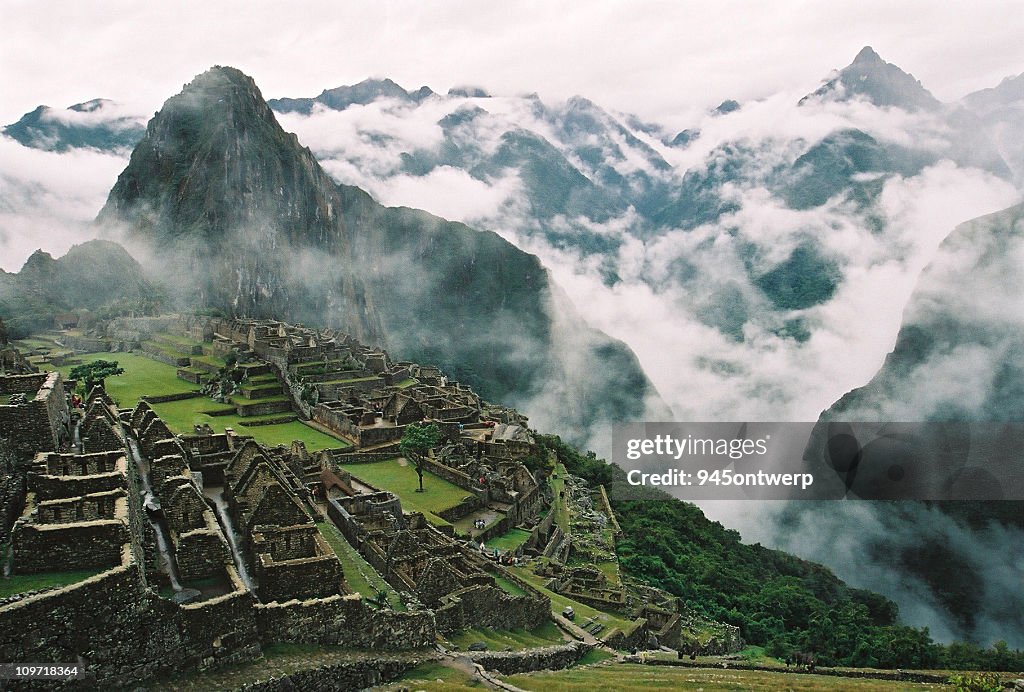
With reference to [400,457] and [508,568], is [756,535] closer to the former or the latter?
[400,457]

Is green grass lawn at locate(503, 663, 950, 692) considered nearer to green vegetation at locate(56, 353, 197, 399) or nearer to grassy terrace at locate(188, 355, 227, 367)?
green vegetation at locate(56, 353, 197, 399)

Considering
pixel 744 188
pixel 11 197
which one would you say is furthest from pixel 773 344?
pixel 11 197

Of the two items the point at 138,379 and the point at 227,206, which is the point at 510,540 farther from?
the point at 227,206

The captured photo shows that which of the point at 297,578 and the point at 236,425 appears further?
the point at 236,425

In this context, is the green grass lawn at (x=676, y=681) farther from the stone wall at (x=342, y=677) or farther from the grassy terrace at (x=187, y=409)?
the grassy terrace at (x=187, y=409)

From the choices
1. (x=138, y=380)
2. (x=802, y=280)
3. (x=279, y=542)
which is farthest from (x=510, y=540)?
(x=802, y=280)

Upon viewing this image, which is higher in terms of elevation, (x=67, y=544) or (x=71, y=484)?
(x=71, y=484)
